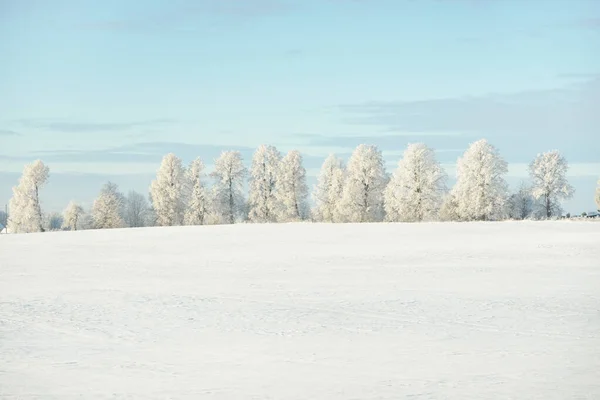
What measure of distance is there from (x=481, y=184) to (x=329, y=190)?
17879 millimetres

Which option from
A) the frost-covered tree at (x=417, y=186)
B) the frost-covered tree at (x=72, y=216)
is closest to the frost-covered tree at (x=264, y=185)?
the frost-covered tree at (x=417, y=186)

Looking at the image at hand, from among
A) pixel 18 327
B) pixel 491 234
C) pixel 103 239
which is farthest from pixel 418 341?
pixel 103 239

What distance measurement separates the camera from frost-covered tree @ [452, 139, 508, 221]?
65.9 meters

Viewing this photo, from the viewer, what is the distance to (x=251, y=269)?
1133 inches

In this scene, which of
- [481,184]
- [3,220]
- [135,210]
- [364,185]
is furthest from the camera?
[3,220]

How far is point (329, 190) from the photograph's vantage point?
7825cm

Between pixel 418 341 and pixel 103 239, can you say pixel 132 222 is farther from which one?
pixel 418 341

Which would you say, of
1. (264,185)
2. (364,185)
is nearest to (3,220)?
(264,185)

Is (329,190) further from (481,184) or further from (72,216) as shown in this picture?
(72,216)

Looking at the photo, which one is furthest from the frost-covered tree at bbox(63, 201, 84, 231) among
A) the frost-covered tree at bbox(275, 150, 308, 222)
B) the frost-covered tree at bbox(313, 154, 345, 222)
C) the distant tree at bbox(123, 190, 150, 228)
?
the frost-covered tree at bbox(313, 154, 345, 222)

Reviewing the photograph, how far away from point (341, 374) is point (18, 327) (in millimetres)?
8803

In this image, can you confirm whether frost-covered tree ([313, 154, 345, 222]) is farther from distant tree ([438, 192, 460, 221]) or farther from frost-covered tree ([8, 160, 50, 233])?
frost-covered tree ([8, 160, 50, 233])

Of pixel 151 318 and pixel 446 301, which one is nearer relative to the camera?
pixel 151 318

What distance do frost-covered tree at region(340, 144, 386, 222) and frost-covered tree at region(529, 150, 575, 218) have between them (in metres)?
15.4
